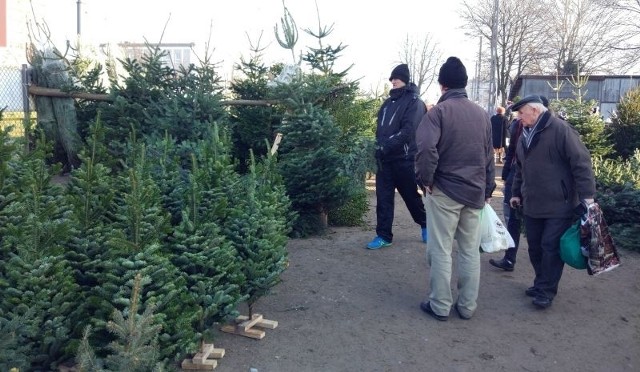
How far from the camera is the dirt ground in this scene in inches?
162

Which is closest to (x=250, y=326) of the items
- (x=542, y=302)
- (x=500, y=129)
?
(x=542, y=302)

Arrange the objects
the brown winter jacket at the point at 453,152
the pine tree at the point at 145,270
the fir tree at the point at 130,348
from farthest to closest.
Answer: the brown winter jacket at the point at 453,152
the pine tree at the point at 145,270
the fir tree at the point at 130,348

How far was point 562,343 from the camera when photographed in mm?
4441

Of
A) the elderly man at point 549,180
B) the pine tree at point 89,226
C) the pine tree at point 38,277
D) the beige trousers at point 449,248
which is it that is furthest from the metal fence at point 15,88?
the elderly man at point 549,180

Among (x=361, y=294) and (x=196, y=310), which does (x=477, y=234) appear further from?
(x=196, y=310)

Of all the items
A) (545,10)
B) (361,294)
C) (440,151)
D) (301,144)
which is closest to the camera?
(440,151)

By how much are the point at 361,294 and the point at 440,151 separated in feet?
5.11

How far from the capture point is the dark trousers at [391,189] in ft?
22.0

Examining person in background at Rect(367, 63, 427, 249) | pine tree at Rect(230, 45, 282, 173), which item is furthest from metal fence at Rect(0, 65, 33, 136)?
person in background at Rect(367, 63, 427, 249)

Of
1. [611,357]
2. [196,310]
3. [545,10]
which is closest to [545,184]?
[611,357]

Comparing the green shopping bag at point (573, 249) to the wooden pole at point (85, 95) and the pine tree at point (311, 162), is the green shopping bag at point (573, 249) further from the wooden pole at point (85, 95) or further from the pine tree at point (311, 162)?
the wooden pole at point (85, 95)

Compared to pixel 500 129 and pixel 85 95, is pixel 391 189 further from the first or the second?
pixel 500 129

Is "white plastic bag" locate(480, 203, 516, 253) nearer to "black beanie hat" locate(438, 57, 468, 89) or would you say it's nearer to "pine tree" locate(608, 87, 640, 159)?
"black beanie hat" locate(438, 57, 468, 89)

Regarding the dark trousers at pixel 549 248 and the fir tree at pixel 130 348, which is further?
the dark trousers at pixel 549 248
